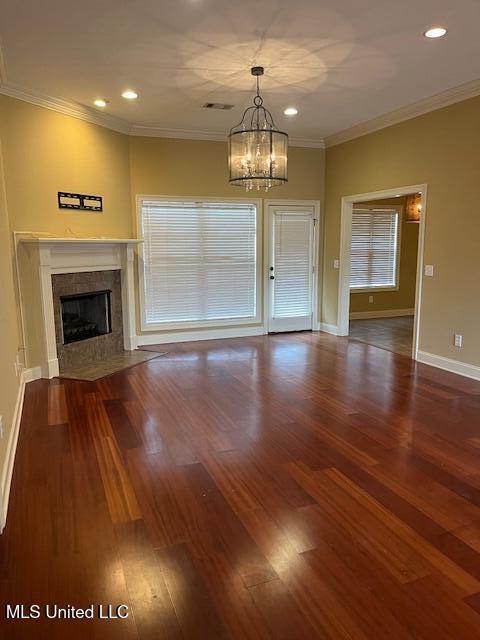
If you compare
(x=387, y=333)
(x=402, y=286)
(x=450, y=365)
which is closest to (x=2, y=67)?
(x=450, y=365)

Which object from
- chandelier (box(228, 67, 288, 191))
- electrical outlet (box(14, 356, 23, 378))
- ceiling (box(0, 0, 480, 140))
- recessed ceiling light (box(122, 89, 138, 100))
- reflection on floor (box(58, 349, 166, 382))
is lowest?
reflection on floor (box(58, 349, 166, 382))

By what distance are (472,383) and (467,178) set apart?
7.16 ft

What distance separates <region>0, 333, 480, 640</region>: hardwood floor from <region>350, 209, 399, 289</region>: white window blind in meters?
4.53

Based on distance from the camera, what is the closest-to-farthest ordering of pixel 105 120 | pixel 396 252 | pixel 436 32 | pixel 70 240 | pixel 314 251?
pixel 436 32, pixel 70 240, pixel 105 120, pixel 314 251, pixel 396 252

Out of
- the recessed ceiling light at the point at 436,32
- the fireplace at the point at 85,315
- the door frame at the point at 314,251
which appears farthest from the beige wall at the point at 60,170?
the recessed ceiling light at the point at 436,32

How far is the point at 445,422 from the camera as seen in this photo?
3707mm

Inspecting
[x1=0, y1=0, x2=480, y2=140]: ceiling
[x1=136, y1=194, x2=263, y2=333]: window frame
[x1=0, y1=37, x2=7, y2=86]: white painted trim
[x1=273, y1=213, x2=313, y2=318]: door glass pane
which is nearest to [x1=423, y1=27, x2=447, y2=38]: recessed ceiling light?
[x1=0, y1=0, x2=480, y2=140]: ceiling

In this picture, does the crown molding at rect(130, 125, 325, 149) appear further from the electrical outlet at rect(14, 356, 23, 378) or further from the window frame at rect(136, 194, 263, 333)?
the electrical outlet at rect(14, 356, 23, 378)

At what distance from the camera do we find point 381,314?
9.01 metres

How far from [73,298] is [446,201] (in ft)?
14.8

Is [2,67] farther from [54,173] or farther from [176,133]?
[176,133]

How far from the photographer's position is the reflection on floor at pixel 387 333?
6.50 meters

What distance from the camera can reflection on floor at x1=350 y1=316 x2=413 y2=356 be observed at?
21.3 feet

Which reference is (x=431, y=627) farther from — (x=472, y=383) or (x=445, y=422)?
(x=472, y=383)
